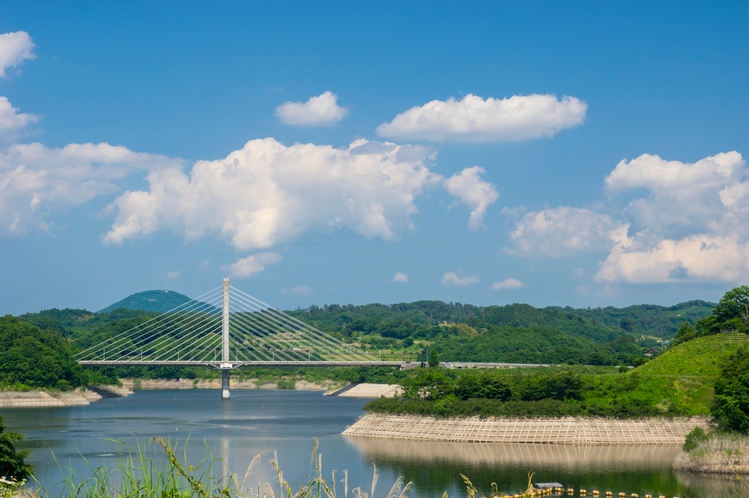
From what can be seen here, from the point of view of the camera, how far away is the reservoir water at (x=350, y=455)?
27375 millimetres

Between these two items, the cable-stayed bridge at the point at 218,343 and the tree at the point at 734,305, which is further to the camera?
the cable-stayed bridge at the point at 218,343

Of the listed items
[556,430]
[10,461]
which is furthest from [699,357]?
[10,461]

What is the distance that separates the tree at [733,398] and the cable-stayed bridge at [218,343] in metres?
44.7

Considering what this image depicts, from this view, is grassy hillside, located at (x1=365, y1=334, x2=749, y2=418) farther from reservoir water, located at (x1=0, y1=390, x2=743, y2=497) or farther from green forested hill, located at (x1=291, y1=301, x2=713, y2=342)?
green forested hill, located at (x1=291, y1=301, x2=713, y2=342)

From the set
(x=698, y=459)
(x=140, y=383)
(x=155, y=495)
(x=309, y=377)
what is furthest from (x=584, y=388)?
(x=140, y=383)

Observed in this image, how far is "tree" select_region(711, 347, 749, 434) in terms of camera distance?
98.3ft

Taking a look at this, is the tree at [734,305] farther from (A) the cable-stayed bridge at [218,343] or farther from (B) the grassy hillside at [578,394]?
(A) the cable-stayed bridge at [218,343]

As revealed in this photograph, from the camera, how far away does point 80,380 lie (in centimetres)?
7319

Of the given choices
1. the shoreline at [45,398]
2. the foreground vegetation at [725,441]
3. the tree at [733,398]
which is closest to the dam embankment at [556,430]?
the tree at [733,398]

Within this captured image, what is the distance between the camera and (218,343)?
291 ft

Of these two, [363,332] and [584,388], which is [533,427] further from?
[363,332]

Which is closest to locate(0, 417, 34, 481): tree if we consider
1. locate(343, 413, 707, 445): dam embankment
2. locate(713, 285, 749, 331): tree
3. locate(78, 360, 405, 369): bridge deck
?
locate(343, 413, 707, 445): dam embankment

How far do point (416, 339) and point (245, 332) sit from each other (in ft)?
112

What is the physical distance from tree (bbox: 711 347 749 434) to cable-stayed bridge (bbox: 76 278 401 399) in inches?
1761
